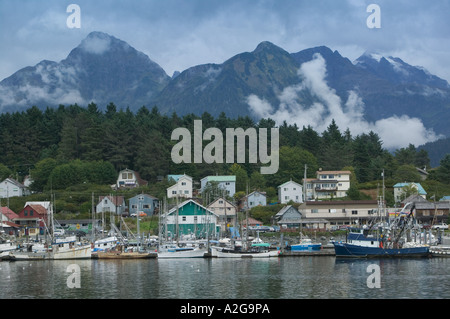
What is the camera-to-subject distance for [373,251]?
64.4 meters

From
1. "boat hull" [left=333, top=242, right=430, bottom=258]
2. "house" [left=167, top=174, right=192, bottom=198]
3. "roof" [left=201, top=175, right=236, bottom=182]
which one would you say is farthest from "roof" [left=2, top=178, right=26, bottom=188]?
"boat hull" [left=333, top=242, right=430, bottom=258]

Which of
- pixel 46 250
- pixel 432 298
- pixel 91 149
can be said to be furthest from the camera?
pixel 91 149

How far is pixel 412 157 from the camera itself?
433ft

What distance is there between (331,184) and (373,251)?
129 ft

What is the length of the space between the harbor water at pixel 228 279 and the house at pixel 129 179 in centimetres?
4276

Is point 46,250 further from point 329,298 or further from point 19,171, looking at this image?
point 19,171

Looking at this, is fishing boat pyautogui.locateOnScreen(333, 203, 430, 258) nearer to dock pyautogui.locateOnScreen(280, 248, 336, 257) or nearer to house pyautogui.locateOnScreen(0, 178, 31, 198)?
dock pyautogui.locateOnScreen(280, 248, 336, 257)

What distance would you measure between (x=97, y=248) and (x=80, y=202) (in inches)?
1008

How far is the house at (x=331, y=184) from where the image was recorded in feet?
338

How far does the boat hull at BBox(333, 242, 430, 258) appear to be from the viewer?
64125 millimetres

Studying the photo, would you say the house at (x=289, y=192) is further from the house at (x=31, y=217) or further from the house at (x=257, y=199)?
the house at (x=31, y=217)

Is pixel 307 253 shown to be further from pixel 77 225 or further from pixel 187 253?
pixel 77 225
